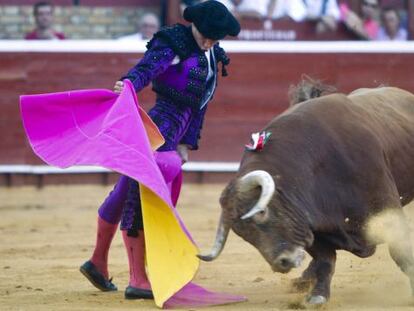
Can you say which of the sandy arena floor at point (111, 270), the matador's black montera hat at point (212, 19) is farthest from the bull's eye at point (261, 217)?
the matador's black montera hat at point (212, 19)

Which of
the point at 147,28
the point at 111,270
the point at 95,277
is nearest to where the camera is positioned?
the point at 95,277

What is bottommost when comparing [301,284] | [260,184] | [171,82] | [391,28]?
[391,28]

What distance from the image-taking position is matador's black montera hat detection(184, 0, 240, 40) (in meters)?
4.79

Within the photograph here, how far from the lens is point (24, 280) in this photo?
5559 mm

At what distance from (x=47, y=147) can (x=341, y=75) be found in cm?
557

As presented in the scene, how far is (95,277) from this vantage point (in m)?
5.14

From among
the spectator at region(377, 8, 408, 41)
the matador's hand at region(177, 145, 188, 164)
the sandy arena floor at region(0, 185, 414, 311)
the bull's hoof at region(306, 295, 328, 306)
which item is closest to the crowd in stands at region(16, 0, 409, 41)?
the spectator at region(377, 8, 408, 41)

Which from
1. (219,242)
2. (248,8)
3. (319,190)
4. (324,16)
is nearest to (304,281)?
(319,190)

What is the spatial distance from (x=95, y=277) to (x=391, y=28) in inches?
246

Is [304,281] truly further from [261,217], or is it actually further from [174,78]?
[174,78]

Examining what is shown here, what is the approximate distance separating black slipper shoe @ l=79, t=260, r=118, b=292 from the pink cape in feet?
1.41

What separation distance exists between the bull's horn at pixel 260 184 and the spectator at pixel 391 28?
6.56 m

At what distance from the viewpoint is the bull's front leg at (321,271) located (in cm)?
468

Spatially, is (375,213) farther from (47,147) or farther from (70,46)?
(70,46)
